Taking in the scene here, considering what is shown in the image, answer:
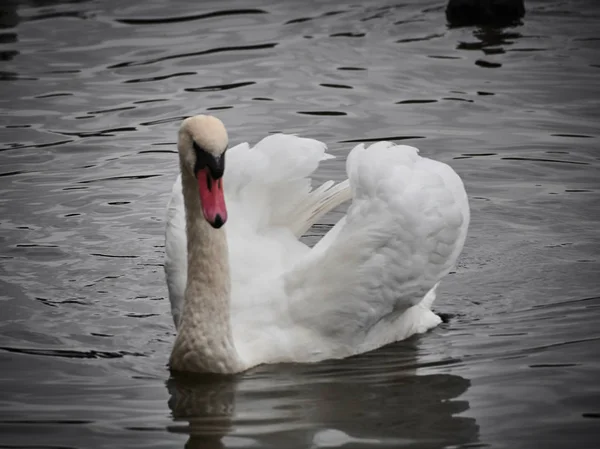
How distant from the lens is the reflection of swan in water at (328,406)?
6887 millimetres

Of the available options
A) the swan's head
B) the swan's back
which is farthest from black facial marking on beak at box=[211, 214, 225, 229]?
the swan's back

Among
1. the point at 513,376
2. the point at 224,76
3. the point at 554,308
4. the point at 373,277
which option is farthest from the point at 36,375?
the point at 224,76

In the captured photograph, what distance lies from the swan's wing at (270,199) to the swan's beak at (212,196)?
1.09 meters

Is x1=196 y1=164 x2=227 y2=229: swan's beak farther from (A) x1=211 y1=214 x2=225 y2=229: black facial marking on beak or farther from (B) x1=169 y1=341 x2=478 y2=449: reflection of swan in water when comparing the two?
(B) x1=169 y1=341 x2=478 y2=449: reflection of swan in water

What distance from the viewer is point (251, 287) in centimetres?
812

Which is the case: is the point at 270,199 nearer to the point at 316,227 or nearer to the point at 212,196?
the point at 212,196

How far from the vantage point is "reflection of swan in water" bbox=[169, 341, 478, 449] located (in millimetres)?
6887

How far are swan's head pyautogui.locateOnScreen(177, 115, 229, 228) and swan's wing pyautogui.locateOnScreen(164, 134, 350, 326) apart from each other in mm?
1093

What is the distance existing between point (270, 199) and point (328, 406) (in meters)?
1.88

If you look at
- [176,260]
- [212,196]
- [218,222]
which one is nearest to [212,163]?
[212,196]

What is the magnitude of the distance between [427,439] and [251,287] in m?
1.78

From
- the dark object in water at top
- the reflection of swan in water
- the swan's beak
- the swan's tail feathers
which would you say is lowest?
the reflection of swan in water

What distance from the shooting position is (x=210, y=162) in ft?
24.0

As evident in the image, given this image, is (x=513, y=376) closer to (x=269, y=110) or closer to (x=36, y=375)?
(x=36, y=375)
